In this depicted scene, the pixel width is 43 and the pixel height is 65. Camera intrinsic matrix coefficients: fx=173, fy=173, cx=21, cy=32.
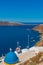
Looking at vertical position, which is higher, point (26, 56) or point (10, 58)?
point (10, 58)

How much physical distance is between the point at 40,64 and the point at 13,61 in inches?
70.5

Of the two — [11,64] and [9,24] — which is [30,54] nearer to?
[11,64]

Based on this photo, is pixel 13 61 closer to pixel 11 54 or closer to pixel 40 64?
pixel 11 54

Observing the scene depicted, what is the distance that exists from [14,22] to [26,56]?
17868 centimetres

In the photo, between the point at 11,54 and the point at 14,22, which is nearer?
the point at 11,54

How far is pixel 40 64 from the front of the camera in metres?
11.3

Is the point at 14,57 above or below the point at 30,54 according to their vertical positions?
above

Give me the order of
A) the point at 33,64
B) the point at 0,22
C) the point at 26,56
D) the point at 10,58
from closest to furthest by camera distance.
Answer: the point at 33,64
the point at 10,58
the point at 26,56
the point at 0,22

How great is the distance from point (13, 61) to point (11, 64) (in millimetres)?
230

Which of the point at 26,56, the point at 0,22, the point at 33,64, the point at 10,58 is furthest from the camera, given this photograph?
the point at 0,22

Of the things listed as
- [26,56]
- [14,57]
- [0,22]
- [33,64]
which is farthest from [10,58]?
[0,22]

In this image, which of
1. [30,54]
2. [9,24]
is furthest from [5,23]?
[30,54]

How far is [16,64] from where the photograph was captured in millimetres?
11094

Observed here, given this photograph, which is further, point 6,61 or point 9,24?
point 9,24
